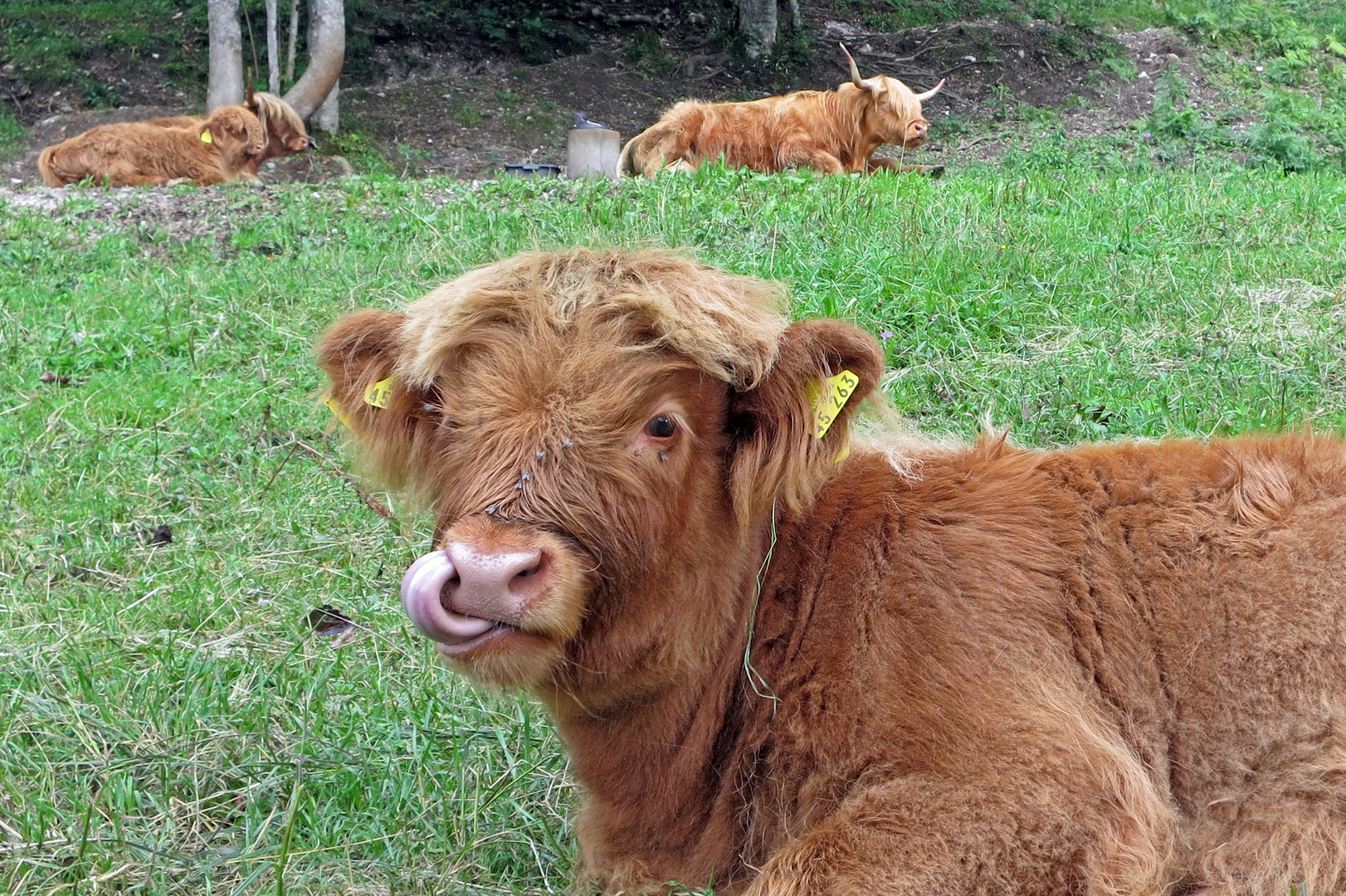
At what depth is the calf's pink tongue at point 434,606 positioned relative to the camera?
229 cm

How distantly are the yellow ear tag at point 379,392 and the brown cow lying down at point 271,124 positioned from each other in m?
14.4

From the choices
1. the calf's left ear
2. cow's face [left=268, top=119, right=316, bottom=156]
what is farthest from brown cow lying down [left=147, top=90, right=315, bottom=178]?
the calf's left ear

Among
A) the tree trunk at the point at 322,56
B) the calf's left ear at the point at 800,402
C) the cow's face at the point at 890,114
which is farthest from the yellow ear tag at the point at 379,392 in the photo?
the tree trunk at the point at 322,56

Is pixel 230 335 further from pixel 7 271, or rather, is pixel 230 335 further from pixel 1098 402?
pixel 1098 402

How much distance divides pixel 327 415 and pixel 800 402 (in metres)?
4.07

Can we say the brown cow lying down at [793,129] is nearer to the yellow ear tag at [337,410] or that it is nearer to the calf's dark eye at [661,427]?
the yellow ear tag at [337,410]

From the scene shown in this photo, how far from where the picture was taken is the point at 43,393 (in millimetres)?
6812

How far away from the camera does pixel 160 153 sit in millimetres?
15703

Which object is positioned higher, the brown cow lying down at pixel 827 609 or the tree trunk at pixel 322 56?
the brown cow lying down at pixel 827 609

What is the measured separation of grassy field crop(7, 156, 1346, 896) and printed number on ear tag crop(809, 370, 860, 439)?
54.8 inches

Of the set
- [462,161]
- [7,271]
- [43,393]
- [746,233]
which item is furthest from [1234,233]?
[462,161]

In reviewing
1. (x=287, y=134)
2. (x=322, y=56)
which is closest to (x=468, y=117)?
(x=322, y=56)

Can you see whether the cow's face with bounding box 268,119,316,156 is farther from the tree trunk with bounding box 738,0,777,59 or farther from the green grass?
the tree trunk with bounding box 738,0,777,59

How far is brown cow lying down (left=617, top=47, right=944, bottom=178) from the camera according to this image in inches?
551
